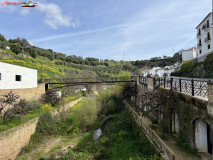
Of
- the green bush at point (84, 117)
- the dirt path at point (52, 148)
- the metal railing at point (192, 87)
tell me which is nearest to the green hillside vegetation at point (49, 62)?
the green bush at point (84, 117)

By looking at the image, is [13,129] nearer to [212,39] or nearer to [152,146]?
[152,146]

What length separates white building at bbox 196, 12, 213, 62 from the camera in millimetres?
22203

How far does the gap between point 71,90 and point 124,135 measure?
17.2 m

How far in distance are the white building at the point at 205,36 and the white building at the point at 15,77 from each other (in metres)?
26.4

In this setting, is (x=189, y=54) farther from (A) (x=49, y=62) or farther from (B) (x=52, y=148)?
(A) (x=49, y=62)

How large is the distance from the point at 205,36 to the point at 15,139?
32.5 m

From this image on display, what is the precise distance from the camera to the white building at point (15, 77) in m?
13.7

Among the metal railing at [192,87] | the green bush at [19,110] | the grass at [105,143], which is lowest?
the grass at [105,143]

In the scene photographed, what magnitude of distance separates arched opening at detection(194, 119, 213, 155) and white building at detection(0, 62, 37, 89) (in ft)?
56.2

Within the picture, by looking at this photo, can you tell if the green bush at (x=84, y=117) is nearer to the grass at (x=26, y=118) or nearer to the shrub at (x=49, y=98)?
the grass at (x=26, y=118)

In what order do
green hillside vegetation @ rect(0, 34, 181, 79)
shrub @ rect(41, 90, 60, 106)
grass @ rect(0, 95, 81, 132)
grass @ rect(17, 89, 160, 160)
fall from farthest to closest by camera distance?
green hillside vegetation @ rect(0, 34, 181, 79), shrub @ rect(41, 90, 60, 106), grass @ rect(0, 95, 81, 132), grass @ rect(17, 89, 160, 160)

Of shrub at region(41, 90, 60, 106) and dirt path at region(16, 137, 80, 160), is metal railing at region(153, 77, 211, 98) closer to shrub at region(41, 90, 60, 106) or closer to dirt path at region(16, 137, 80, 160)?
dirt path at region(16, 137, 80, 160)

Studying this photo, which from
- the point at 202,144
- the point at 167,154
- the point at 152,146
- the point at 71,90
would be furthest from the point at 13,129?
the point at 71,90

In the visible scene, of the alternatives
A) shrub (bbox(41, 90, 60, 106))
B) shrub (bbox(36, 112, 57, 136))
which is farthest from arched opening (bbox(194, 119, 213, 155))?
shrub (bbox(41, 90, 60, 106))
